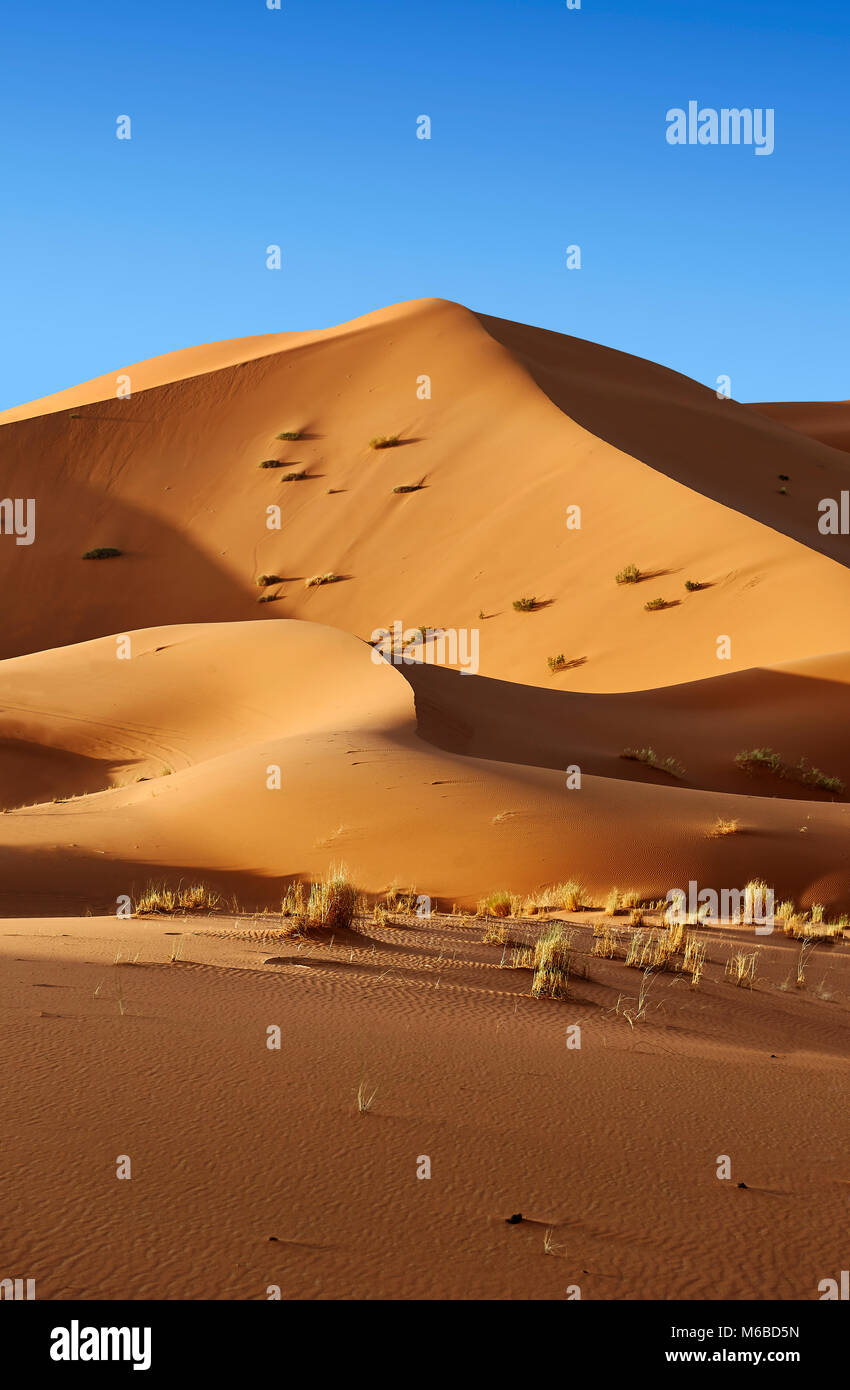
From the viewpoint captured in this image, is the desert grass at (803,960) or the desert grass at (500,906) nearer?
the desert grass at (803,960)

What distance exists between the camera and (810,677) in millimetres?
20344

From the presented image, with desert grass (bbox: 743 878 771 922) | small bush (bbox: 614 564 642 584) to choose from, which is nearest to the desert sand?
desert grass (bbox: 743 878 771 922)

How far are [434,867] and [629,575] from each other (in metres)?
17.5

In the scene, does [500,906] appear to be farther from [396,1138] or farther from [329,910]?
[396,1138]

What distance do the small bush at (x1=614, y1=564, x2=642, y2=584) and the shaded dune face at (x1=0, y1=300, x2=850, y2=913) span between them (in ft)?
1.07

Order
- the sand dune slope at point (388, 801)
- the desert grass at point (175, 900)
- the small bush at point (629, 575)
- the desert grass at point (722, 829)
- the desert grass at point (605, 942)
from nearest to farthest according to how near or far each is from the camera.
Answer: the desert grass at point (605, 942) < the desert grass at point (175, 900) < the sand dune slope at point (388, 801) < the desert grass at point (722, 829) < the small bush at point (629, 575)

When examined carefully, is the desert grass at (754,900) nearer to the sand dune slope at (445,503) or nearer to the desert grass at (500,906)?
the desert grass at (500,906)

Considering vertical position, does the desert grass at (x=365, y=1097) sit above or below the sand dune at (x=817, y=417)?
below

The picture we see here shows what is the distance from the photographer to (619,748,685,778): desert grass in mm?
16969

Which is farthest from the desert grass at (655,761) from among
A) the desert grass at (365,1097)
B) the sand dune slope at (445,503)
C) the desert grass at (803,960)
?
the desert grass at (365,1097)

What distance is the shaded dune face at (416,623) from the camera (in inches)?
483

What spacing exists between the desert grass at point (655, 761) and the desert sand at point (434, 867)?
8.3 inches

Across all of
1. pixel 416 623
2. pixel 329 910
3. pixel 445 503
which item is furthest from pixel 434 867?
pixel 445 503

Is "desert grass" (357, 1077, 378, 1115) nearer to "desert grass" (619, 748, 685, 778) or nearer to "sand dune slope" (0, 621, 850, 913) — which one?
"sand dune slope" (0, 621, 850, 913)
